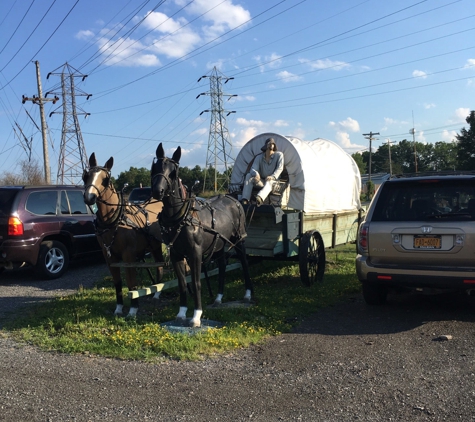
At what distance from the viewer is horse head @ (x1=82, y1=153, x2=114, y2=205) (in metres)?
6.37

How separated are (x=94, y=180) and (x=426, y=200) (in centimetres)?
433

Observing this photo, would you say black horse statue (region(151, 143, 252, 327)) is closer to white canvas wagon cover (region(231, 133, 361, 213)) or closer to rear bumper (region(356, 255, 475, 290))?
white canvas wagon cover (region(231, 133, 361, 213))

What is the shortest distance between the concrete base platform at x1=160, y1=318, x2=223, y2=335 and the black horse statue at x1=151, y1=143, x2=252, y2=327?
8cm

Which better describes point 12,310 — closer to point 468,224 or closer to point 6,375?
point 6,375

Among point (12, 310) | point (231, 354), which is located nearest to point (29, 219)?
point (12, 310)

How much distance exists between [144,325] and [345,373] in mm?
2724

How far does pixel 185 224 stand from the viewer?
625cm

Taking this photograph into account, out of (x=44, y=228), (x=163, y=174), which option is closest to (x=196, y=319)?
(x=163, y=174)

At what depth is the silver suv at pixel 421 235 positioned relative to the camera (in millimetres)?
6027

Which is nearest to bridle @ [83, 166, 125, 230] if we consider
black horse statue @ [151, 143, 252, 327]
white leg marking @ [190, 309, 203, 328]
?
black horse statue @ [151, 143, 252, 327]

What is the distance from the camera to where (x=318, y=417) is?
3.95m

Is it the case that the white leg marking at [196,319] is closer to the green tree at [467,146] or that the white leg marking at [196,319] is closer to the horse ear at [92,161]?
the horse ear at [92,161]

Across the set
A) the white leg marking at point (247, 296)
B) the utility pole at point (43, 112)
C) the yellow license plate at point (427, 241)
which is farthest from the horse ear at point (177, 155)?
the utility pole at point (43, 112)

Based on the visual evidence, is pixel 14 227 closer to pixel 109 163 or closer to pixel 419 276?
pixel 109 163
